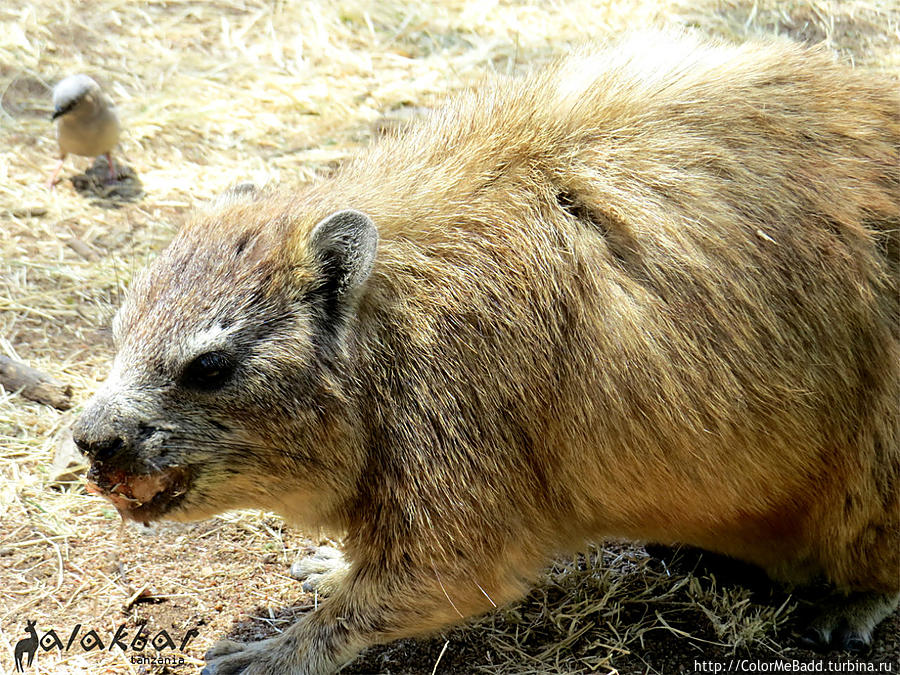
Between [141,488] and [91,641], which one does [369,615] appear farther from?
[91,641]

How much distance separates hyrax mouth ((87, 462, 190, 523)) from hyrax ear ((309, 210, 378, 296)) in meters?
0.85

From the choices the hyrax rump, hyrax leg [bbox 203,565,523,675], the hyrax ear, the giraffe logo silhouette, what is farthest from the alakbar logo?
the hyrax ear

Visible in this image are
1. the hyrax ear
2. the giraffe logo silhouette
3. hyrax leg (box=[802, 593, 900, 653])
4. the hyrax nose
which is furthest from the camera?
hyrax leg (box=[802, 593, 900, 653])

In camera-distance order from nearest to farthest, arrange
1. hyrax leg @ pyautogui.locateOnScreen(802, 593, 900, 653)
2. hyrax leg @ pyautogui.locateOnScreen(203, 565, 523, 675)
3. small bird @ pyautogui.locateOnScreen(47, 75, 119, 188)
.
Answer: hyrax leg @ pyautogui.locateOnScreen(203, 565, 523, 675) < hyrax leg @ pyautogui.locateOnScreen(802, 593, 900, 653) < small bird @ pyautogui.locateOnScreen(47, 75, 119, 188)

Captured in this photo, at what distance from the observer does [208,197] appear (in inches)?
278

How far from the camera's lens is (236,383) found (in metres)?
3.55

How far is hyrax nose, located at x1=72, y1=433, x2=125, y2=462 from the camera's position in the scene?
3.46 m

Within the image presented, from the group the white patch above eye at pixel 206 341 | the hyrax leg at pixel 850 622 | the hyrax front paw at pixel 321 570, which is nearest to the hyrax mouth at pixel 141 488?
the white patch above eye at pixel 206 341

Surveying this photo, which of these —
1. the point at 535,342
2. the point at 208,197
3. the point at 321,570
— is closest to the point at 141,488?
the point at 321,570

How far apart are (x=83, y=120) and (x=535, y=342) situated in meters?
4.49

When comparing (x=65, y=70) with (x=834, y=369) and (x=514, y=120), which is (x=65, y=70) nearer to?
(x=514, y=120)

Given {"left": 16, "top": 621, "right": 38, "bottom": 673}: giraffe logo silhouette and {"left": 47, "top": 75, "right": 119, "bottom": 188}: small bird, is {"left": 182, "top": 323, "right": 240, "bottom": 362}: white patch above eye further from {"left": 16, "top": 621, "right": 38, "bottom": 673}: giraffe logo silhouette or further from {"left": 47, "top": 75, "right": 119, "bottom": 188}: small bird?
{"left": 47, "top": 75, "right": 119, "bottom": 188}: small bird

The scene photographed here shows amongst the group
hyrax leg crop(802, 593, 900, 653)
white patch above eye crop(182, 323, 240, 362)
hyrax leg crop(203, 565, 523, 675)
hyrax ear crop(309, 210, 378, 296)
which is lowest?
hyrax leg crop(802, 593, 900, 653)

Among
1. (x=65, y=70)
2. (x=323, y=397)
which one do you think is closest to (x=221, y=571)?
(x=323, y=397)
